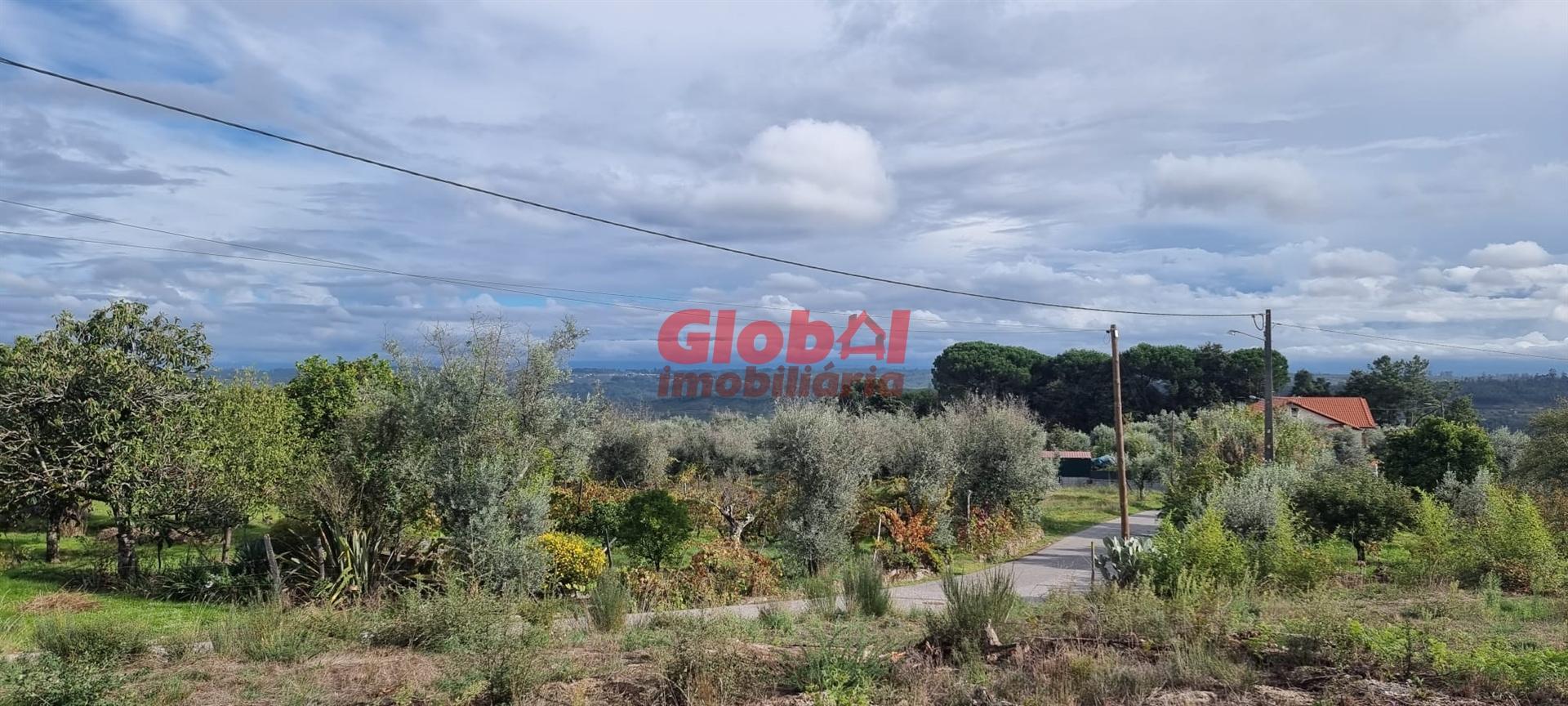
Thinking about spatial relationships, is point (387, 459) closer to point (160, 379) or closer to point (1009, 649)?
point (160, 379)

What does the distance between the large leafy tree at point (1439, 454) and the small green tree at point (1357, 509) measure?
9.64 meters

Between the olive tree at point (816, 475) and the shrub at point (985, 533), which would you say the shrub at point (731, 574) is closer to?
the olive tree at point (816, 475)

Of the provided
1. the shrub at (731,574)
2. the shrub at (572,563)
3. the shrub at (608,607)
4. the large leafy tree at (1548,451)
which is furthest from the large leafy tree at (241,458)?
the large leafy tree at (1548,451)

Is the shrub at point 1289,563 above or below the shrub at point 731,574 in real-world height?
above

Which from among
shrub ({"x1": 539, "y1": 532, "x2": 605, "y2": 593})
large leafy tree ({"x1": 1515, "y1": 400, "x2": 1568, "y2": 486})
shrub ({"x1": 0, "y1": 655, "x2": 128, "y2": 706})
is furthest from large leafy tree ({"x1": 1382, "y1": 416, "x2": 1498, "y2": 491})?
shrub ({"x1": 0, "y1": 655, "x2": 128, "y2": 706})

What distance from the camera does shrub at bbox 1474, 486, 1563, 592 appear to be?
1227 cm

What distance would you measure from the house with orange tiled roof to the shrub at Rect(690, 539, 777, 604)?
46047 millimetres

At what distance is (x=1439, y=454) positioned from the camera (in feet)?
84.5

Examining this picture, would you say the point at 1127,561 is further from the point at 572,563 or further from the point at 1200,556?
the point at 572,563

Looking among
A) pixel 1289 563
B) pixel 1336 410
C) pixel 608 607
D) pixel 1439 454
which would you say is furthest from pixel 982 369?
pixel 608 607

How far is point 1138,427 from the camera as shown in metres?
51.9

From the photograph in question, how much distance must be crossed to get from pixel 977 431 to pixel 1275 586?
14.2m

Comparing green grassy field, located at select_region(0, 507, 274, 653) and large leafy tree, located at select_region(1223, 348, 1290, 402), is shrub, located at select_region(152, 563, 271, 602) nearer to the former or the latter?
green grassy field, located at select_region(0, 507, 274, 653)

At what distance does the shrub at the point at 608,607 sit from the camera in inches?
375
